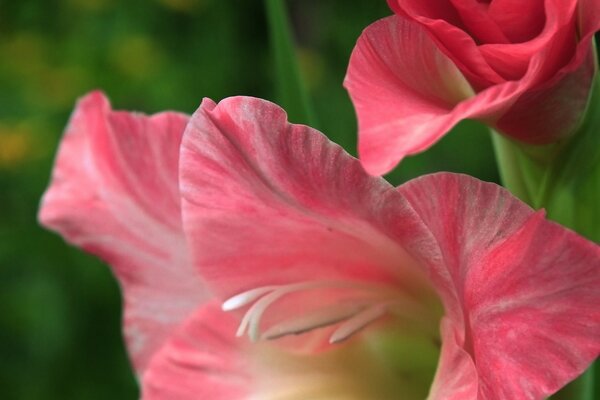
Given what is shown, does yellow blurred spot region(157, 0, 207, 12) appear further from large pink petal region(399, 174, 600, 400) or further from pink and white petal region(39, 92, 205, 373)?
large pink petal region(399, 174, 600, 400)

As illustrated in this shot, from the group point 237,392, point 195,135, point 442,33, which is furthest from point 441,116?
point 237,392

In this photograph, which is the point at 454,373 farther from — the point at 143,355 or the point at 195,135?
the point at 143,355

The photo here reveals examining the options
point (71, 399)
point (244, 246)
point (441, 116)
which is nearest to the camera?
point (441, 116)

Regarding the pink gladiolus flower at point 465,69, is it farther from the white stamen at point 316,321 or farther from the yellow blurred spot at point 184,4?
the yellow blurred spot at point 184,4

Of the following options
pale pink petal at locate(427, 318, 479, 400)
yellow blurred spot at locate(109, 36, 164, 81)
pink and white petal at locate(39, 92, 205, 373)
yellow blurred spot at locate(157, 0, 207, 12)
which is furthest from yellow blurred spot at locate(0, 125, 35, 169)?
pale pink petal at locate(427, 318, 479, 400)

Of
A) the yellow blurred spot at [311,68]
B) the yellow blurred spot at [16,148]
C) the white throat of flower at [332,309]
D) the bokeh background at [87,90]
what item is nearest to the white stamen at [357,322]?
the white throat of flower at [332,309]

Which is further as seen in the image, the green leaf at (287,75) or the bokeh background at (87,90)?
the bokeh background at (87,90)

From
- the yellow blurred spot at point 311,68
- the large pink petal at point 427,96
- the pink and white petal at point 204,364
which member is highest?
the large pink petal at point 427,96

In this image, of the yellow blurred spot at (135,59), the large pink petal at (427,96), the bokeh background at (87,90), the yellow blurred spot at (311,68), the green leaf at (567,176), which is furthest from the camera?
the yellow blurred spot at (311,68)
